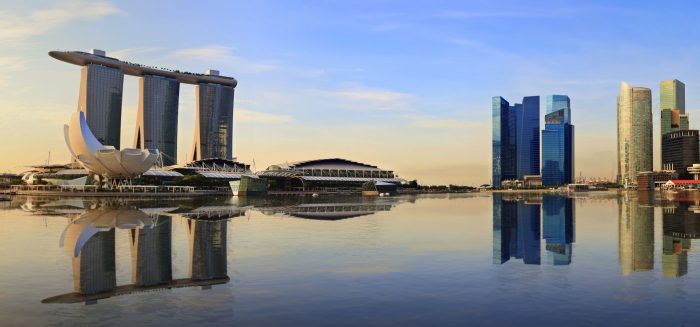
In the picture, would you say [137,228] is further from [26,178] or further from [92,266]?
[26,178]

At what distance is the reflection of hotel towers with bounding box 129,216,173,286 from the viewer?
59.4ft

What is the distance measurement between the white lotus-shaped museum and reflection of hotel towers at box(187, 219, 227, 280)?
8530 cm

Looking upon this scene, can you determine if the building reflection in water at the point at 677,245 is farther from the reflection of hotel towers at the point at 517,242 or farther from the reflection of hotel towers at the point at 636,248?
the reflection of hotel towers at the point at 517,242

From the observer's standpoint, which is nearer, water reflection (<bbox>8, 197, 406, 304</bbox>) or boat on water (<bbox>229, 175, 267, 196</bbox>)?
water reflection (<bbox>8, 197, 406, 304</bbox>)

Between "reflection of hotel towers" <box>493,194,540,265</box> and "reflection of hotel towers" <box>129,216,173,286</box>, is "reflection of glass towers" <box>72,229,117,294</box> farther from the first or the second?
"reflection of hotel towers" <box>493,194,540,265</box>

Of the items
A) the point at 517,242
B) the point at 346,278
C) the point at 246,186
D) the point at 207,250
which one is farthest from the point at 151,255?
the point at 246,186

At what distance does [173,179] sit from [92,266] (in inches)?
5676

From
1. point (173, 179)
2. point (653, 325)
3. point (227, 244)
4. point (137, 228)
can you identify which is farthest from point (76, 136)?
point (653, 325)

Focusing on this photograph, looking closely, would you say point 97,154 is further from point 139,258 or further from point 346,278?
point 346,278

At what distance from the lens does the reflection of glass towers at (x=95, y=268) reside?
1675cm

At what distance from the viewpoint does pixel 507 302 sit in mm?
14727

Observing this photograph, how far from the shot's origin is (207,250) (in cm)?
2492

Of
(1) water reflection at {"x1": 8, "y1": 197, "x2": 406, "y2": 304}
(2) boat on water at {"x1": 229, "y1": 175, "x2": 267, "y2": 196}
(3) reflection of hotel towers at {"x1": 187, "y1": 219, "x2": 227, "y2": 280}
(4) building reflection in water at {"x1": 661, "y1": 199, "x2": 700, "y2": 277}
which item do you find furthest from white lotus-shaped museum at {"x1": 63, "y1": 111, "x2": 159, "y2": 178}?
(4) building reflection in water at {"x1": 661, "y1": 199, "x2": 700, "y2": 277}

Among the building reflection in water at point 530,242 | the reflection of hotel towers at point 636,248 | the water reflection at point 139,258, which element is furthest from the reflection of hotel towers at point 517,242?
the water reflection at point 139,258
